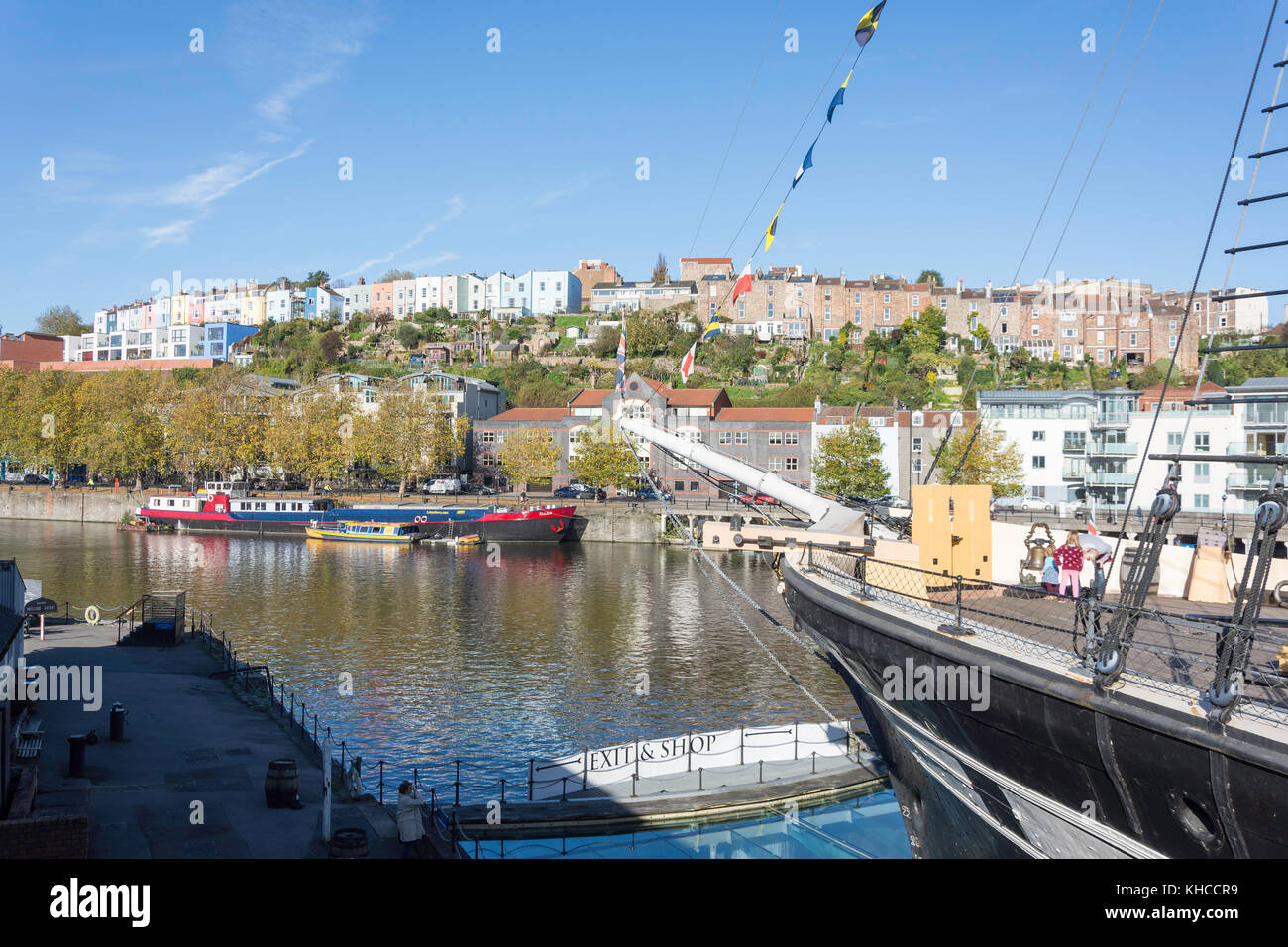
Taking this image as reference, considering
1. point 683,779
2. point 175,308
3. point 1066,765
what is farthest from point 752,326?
point 1066,765

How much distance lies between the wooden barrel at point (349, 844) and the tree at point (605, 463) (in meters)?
52.5

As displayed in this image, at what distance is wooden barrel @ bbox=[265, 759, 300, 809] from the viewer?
1271cm

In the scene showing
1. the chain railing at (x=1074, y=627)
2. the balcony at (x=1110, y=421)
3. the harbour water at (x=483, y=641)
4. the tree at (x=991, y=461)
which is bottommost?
the harbour water at (x=483, y=641)

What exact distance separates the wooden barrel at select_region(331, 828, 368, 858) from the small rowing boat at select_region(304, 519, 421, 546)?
1805 inches

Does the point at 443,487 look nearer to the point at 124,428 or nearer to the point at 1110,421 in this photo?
the point at 124,428

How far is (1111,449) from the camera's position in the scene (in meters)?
55.2

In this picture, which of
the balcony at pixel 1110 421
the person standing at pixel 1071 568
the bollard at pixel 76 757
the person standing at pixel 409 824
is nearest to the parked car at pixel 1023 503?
the balcony at pixel 1110 421

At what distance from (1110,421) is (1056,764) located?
177 ft

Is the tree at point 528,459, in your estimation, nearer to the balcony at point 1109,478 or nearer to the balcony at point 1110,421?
the balcony at point 1109,478

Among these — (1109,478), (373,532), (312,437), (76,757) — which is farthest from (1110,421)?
(76,757)

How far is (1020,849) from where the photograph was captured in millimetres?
8781

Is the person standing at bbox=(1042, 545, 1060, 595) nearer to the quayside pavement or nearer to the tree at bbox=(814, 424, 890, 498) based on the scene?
the quayside pavement

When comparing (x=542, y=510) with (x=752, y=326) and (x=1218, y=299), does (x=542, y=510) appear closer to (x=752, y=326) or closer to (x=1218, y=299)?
(x=1218, y=299)

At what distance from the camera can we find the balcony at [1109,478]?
177ft
